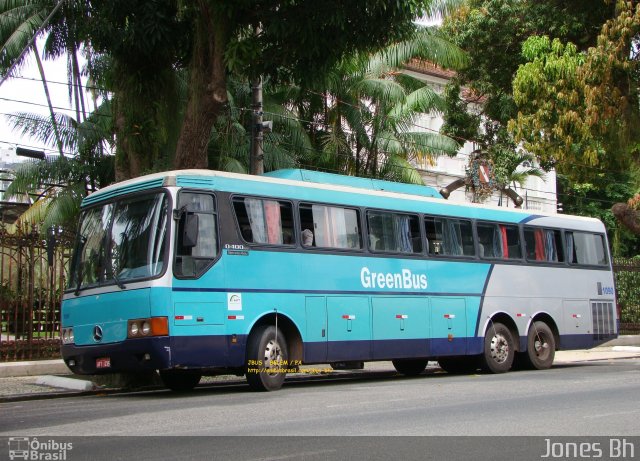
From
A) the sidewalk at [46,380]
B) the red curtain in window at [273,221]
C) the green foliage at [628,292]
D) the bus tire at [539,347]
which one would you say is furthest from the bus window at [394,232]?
the green foliage at [628,292]

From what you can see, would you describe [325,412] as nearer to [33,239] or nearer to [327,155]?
[33,239]

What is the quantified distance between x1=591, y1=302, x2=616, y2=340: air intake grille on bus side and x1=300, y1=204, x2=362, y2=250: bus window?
7898mm

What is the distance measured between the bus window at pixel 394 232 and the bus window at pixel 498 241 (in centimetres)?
199

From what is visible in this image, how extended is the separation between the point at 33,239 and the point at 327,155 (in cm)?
1185

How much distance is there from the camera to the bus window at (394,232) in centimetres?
1611

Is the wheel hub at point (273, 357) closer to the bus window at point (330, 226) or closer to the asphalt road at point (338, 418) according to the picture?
the asphalt road at point (338, 418)

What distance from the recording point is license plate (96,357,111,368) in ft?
42.4

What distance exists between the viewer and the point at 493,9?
86.9 feet

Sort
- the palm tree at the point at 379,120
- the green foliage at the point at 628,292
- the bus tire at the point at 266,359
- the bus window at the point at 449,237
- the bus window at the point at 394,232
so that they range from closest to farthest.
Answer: the bus tire at the point at 266,359
the bus window at the point at 394,232
the bus window at the point at 449,237
the palm tree at the point at 379,120
the green foliage at the point at 628,292

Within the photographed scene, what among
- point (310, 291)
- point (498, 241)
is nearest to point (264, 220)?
point (310, 291)

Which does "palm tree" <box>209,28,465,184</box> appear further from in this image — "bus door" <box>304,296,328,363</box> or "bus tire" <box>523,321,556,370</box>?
"bus door" <box>304,296,328,363</box>

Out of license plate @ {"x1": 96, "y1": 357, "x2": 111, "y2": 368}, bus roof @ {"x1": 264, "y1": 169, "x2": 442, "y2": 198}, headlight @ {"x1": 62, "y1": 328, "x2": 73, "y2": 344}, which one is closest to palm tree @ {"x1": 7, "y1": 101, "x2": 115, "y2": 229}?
bus roof @ {"x1": 264, "y1": 169, "x2": 442, "y2": 198}

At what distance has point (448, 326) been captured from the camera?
56.6 feet

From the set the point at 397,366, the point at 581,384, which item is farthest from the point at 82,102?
the point at 581,384
